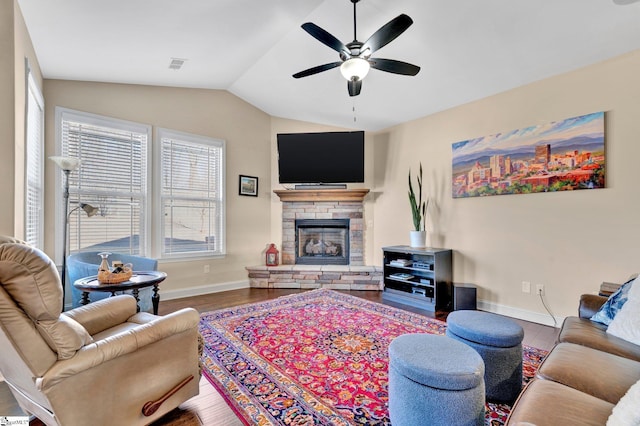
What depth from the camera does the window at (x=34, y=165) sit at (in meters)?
2.66

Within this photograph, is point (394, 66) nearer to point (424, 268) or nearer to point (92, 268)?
point (424, 268)

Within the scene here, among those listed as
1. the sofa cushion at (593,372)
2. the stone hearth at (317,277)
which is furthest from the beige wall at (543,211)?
the sofa cushion at (593,372)

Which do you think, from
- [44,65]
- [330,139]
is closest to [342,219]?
[330,139]

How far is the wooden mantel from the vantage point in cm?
509

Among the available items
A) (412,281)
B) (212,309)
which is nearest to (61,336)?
(212,309)

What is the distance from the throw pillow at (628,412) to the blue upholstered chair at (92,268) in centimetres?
381

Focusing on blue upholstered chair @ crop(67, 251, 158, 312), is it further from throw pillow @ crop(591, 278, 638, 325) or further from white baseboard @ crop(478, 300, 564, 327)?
throw pillow @ crop(591, 278, 638, 325)

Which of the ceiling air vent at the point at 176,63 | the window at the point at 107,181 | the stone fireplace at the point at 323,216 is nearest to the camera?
the ceiling air vent at the point at 176,63

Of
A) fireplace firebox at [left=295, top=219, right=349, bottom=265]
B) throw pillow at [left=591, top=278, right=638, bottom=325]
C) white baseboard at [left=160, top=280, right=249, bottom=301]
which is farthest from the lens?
fireplace firebox at [left=295, top=219, right=349, bottom=265]

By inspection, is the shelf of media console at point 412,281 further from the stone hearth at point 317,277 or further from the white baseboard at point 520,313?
the white baseboard at point 520,313

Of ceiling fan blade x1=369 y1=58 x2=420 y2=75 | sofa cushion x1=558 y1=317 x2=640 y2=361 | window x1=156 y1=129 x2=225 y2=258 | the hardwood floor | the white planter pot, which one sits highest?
ceiling fan blade x1=369 y1=58 x2=420 y2=75

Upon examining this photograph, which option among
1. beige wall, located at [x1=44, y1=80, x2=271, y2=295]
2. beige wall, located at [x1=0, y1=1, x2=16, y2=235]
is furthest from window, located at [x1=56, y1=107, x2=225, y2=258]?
beige wall, located at [x1=0, y1=1, x2=16, y2=235]

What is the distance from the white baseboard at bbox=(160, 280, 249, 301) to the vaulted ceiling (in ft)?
9.44

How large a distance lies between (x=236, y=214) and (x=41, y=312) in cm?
371
